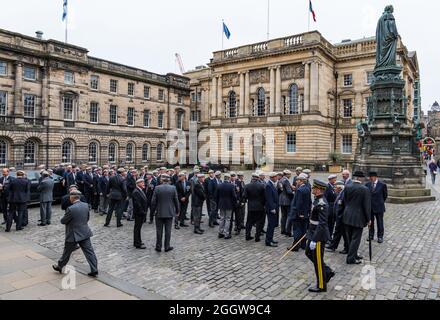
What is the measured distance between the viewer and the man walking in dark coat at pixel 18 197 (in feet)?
33.3

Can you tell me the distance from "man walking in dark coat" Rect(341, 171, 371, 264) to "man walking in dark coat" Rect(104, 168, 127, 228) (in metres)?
7.51

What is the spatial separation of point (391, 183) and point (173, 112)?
37.1m

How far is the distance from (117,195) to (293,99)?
3225 cm

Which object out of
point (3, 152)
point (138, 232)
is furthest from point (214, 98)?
point (138, 232)

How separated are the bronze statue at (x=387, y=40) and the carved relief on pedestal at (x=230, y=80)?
88.5 feet

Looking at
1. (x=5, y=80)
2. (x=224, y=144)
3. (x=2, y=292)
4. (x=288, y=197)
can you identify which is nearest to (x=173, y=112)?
(x=224, y=144)

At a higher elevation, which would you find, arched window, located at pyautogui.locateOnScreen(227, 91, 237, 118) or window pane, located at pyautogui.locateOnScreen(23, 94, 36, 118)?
arched window, located at pyautogui.locateOnScreen(227, 91, 237, 118)

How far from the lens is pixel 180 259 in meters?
7.49

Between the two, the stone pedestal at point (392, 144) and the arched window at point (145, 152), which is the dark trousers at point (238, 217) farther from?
the arched window at point (145, 152)

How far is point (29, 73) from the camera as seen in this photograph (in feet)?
106

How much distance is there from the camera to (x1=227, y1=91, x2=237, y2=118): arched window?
4403 cm

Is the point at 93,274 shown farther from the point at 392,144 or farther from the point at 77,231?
the point at 392,144

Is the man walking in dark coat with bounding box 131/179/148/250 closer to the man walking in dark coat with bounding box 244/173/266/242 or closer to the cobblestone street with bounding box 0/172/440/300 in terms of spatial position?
the cobblestone street with bounding box 0/172/440/300

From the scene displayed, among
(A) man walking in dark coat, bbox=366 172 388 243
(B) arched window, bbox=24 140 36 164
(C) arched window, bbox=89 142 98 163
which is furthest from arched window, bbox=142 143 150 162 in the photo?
(A) man walking in dark coat, bbox=366 172 388 243
